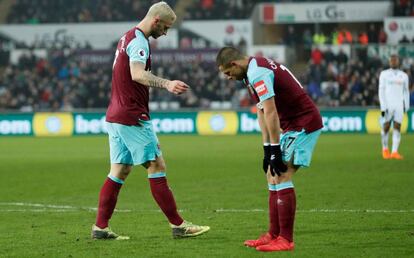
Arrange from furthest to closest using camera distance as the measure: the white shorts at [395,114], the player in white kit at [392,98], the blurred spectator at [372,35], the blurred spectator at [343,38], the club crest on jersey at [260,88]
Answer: the blurred spectator at [372,35] < the blurred spectator at [343,38] < the white shorts at [395,114] < the player in white kit at [392,98] < the club crest on jersey at [260,88]

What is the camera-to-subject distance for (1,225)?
11.1m

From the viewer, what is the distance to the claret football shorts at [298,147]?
9.02 metres

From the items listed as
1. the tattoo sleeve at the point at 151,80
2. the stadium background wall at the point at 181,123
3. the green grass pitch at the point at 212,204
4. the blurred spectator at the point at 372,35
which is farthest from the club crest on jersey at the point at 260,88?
the blurred spectator at the point at 372,35

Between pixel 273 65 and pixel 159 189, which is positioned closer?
pixel 273 65

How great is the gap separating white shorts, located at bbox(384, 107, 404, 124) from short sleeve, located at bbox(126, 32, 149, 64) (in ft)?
42.2

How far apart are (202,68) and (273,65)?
29.0m

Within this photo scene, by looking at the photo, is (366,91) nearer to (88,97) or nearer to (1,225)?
(88,97)

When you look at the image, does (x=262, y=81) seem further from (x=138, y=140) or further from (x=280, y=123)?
(x=138, y=140)

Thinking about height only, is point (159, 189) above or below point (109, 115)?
below

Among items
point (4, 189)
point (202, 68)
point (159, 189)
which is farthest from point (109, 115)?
point (202, 68)

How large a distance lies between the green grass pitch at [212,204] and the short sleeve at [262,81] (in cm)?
146

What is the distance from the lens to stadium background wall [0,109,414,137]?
32.3 metres

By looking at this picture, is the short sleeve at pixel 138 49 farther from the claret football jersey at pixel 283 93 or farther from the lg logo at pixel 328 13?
the lg logo at pixel 328 13

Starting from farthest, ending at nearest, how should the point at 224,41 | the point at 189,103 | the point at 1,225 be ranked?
1. the point at 224,41
2. the point at 189,103
3. the point at 1,225
